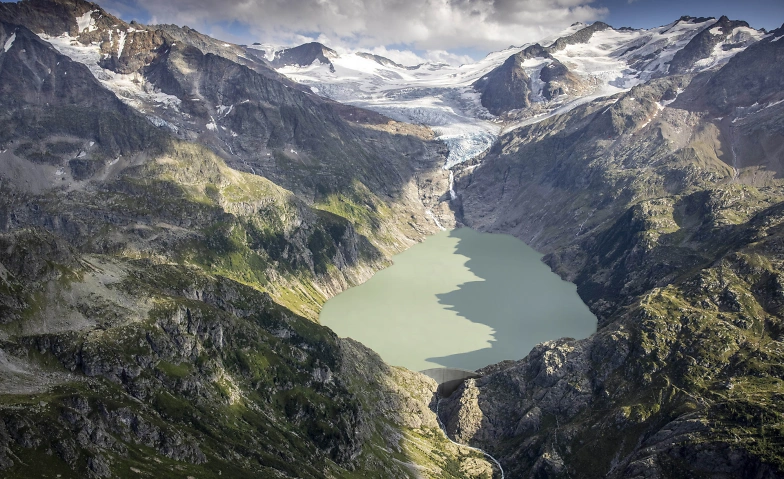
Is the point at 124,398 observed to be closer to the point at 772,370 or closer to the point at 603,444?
the point at 603,444

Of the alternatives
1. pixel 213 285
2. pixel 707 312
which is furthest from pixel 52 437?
pixel 707 312

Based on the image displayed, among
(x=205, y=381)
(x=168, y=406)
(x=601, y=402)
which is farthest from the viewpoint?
(x=601, y=402)

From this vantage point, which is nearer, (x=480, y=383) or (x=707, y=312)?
(x=707, y=312)

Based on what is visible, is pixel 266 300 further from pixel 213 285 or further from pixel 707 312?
pixel 707 312

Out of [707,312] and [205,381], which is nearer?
[205,381]

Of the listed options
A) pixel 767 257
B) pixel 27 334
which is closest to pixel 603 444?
pixel 767 257

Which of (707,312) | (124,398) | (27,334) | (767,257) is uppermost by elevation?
(767,257)

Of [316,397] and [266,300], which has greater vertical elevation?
[266,300]

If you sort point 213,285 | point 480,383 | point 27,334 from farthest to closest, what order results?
point 480,383
point 213,285
point 27,334

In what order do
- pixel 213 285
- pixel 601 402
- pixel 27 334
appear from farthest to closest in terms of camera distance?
pixel 213 285 < pixel 601 402 < pixel 27 334
